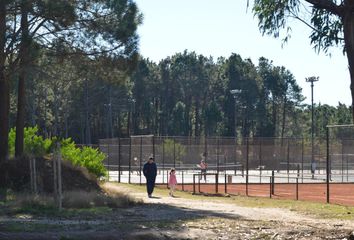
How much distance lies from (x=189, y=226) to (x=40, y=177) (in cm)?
1104

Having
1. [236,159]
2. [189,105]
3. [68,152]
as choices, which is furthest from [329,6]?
[189,105]

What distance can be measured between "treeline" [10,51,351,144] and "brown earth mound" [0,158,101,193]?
223 ft

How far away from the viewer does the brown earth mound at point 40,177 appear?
26.2m

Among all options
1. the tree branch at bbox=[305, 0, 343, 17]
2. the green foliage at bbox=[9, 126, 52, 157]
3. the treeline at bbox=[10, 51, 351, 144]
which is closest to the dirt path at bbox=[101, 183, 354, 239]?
the tree branch at bbox=[305, 0, 343, 17]

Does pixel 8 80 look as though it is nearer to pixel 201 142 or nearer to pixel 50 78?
pixel 50 78

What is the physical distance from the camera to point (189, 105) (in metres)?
122

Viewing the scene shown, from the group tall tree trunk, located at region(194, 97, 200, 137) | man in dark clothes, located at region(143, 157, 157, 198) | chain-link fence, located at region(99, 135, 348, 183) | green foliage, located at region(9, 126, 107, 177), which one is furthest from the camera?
tall tree trunk, located at region(194, 97, 200, 137)

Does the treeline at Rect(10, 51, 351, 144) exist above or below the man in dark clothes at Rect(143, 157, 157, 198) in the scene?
above

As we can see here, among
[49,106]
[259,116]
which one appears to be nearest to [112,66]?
[49,106]

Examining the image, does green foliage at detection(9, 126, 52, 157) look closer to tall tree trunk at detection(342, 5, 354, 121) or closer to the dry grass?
the dry grass

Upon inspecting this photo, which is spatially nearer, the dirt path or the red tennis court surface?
the dirt path

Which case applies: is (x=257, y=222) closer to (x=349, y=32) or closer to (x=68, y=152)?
(x=349, y=32)

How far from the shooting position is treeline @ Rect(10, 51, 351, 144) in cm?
10206

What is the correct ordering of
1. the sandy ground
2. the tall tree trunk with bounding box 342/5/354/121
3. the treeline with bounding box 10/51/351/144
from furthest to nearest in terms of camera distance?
the treeline with bounding box 10/51/351/144 → the sandy ground → the tall tree trunk with bounding box 342/5/354/121
